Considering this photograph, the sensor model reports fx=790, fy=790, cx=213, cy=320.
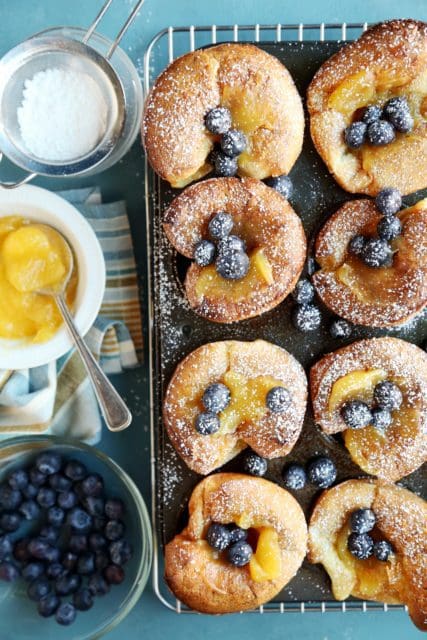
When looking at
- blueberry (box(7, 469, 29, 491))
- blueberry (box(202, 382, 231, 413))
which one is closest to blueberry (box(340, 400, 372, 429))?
blueberry (box(202, 382, 231, 413))

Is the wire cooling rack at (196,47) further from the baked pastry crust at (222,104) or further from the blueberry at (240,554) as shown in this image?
the blueberry at (240,554)

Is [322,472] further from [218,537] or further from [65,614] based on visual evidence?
[65,614]

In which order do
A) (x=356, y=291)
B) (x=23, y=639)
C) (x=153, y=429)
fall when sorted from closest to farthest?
(x=356, y=291) < (x=153, y=429) < (x=23, y=639)

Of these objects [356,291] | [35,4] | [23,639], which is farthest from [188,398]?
[35,4]

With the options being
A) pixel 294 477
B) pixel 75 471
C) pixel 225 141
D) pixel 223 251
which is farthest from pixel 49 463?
pixel 225 141

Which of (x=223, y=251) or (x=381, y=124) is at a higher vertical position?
(x=381, y=124)

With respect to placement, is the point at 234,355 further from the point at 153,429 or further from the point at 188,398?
the point at 153,429

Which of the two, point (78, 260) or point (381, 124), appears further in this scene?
point (78, 260)
